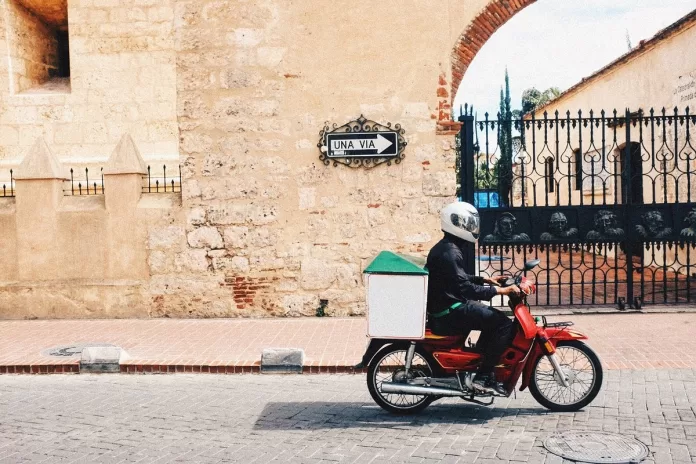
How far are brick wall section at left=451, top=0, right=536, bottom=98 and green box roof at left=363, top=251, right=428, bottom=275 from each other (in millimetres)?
5475

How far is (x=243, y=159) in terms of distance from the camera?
429 inches

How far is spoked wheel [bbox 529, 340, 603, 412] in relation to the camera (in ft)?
19.8

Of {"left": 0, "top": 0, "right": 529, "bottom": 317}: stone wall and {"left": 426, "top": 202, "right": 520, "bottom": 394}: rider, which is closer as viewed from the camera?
{"left": 426, "top": 202, "right": 520, "bottom": 394}: rider

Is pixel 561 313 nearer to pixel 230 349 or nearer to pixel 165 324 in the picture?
pixel 230 349

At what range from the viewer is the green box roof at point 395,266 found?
595cm

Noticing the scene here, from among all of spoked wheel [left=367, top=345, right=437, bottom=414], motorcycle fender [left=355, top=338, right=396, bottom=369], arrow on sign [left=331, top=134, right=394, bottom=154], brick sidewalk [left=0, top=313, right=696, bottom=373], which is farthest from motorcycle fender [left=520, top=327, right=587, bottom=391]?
arrow on sign [left=331, top=134, right=394, bottom=154]

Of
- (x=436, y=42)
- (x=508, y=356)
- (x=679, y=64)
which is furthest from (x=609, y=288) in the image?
(x=508, y=356)

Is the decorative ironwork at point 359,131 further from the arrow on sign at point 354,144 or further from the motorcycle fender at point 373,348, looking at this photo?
the motorcycle fender at point 373,348

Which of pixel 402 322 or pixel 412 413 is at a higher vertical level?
pixel 402 322

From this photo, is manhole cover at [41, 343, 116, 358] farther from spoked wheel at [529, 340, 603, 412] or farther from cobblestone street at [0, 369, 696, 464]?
spoked wheel at [529, 340, 603, 412]

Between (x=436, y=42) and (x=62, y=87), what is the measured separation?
840 cm

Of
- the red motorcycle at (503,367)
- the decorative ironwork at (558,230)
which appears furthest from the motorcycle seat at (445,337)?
the decorative ironwork at (558,230)

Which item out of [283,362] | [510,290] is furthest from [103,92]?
[510,290]

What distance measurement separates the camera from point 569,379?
607 cm
